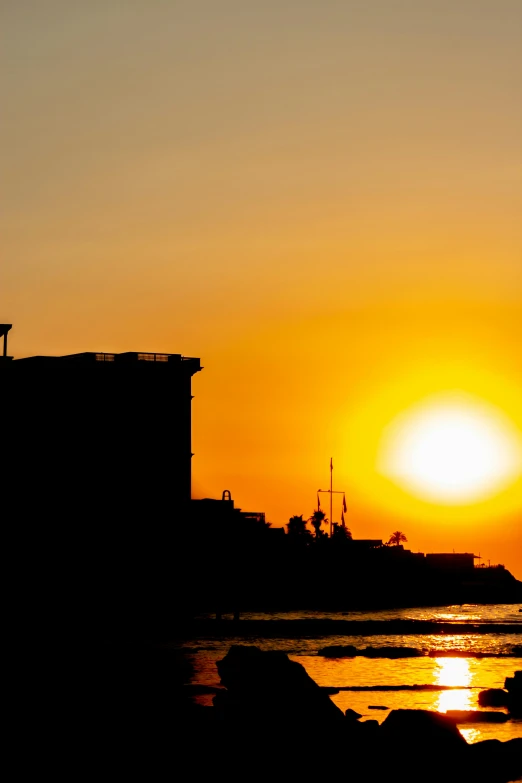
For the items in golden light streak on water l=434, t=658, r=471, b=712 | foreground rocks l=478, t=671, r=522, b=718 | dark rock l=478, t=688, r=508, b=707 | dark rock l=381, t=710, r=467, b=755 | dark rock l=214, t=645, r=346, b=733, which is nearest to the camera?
dark rock l=381, t=710, r=467, b=755

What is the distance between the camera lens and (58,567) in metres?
110

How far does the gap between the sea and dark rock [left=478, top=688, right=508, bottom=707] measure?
41cm

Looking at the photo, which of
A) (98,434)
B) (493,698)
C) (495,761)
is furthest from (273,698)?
(98,434)

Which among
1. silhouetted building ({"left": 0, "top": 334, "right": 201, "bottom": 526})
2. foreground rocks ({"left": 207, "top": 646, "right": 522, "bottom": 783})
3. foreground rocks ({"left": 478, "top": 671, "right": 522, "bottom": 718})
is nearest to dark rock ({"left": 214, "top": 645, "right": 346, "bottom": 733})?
foreground rocks ({"left": 207, "top": 646, "right": 522, "bottom": 783})

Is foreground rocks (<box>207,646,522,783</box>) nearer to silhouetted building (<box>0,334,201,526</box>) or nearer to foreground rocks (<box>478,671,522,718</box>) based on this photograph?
foreground rocks (<box>478,671,522,718</box>)

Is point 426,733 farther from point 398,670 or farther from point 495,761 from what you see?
point 398,670

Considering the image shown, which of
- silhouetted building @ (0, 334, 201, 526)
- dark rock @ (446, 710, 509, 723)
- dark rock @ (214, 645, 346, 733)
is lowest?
dark rock @ (446, 710, 509, 723)

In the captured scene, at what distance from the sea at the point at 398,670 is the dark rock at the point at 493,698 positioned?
1.33 ft

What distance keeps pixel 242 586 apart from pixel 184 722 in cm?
13727

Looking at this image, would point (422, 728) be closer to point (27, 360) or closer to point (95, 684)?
point (95, 684)

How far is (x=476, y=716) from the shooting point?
168 feet

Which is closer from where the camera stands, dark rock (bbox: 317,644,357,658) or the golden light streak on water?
the golden light streak on water

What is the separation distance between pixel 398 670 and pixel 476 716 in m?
23.4

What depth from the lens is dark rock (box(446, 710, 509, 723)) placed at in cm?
5084
